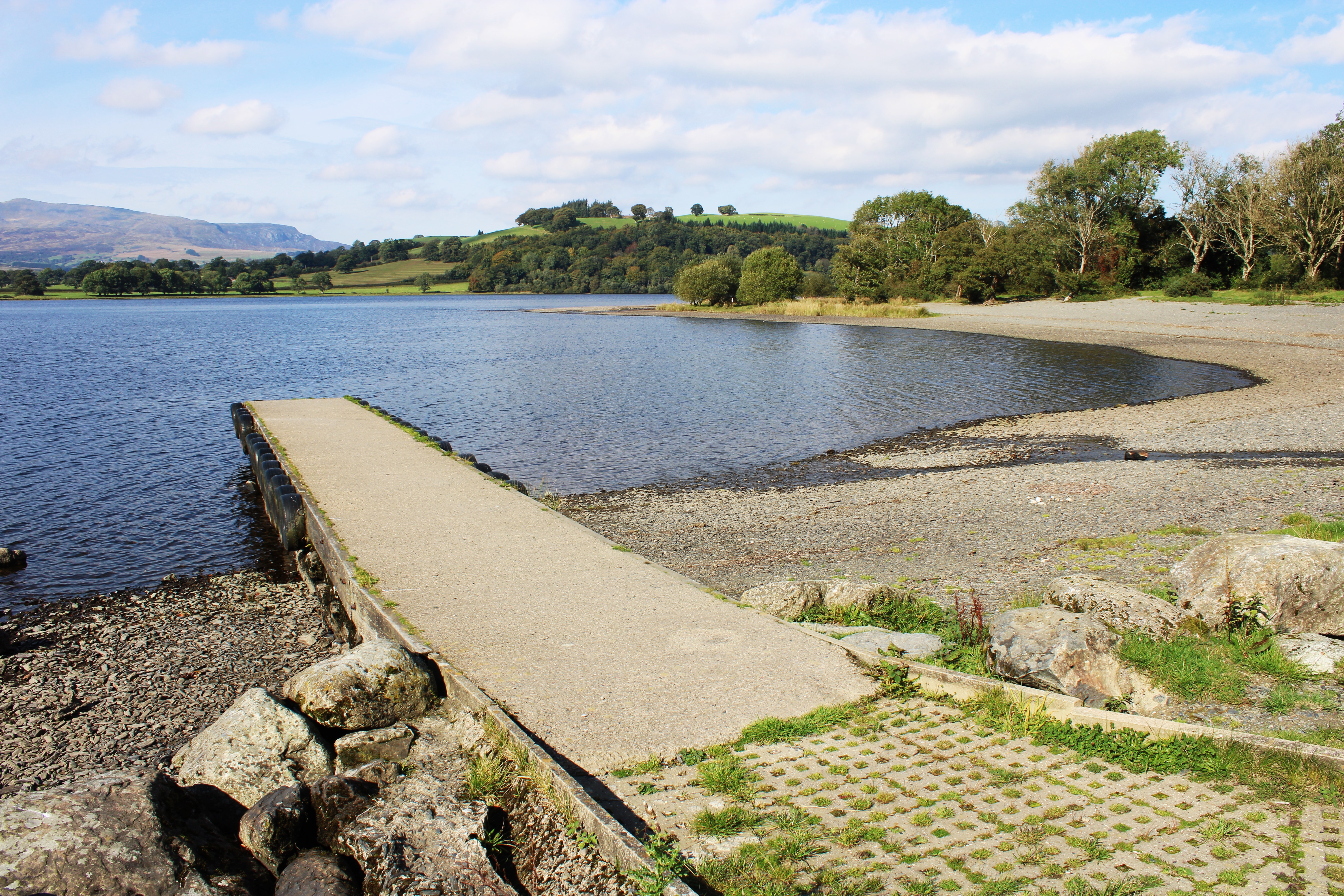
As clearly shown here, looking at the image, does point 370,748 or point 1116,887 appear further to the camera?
point 370,748

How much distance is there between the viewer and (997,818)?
179 inches

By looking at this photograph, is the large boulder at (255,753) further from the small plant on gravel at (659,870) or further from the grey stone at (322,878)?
the small plant on gravel at (659,870)

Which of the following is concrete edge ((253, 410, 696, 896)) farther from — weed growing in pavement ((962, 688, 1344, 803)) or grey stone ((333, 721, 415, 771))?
weed growing in pavement ((962, 688, 1344, 803))

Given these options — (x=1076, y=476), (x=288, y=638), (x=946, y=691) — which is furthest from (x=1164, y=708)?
(x=1076, y=476)

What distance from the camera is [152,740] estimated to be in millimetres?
7320

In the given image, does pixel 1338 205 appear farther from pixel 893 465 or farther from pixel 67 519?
pixel 67 519

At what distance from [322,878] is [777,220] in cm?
19081

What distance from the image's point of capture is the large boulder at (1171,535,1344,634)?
6645 millimetres

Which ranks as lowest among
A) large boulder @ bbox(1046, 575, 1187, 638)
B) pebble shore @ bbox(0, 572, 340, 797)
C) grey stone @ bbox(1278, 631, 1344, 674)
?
pebble shore @ bbox(0, 572, 340, 797)

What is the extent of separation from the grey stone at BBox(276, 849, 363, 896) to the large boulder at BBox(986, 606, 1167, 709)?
4.72 meters

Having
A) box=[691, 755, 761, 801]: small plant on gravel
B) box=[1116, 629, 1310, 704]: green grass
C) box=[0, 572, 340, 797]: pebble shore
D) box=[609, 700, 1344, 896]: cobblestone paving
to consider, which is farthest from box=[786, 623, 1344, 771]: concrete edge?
box=[0, 572, 340, 797]: pebble shore

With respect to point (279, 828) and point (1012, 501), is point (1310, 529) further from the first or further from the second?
point (279, 828)

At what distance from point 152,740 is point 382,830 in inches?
161

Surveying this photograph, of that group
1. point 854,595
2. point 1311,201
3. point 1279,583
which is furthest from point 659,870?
point 1311,201
